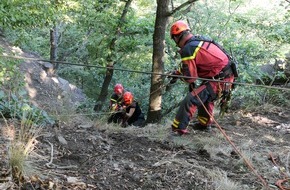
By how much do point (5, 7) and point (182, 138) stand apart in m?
Answer: 3.21

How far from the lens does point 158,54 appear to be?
6.49 m

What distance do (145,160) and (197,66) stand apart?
193cm

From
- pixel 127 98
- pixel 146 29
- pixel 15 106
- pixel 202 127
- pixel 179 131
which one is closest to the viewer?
pixel 15 106

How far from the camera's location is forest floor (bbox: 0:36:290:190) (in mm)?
2957

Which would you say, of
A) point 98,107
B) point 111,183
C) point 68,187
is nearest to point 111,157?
point 111,183

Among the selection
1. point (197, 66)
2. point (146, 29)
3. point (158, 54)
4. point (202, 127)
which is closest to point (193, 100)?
point (197, 66)

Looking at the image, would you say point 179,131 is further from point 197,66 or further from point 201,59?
point 201,59

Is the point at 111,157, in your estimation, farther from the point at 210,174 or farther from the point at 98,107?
the point at 98,107

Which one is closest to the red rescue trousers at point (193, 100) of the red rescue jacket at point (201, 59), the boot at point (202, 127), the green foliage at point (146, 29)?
the red rescue jacket at point (201, 59)

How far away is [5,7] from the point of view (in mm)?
5047

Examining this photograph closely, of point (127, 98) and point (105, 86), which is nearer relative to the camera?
point (127, 98)

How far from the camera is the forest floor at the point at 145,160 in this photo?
116 inches

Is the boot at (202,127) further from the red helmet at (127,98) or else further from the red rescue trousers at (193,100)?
the red helmet at (127,98)

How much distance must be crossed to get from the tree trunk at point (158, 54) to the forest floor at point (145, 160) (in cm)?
113
